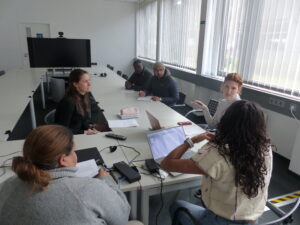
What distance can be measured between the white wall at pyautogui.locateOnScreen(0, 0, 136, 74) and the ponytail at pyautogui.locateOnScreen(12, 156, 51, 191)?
781 centimetres

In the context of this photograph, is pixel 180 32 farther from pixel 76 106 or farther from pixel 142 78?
pixel 76 106

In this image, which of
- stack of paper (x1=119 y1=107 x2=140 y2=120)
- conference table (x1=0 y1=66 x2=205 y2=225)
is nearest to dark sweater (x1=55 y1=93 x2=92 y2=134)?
conference table (x1=0 y1=66 x2=205 y2=225)

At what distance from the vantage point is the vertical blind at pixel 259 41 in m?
2.66

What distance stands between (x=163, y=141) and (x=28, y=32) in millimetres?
7567

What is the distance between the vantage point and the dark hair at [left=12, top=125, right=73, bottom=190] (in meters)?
0.80

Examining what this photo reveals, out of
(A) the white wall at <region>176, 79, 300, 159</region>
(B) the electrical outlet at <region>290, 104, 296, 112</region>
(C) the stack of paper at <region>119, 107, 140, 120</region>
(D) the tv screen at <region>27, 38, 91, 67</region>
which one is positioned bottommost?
(A) the white wall at <region>176, 79, 300, 159</region>

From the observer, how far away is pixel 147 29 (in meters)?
7.62

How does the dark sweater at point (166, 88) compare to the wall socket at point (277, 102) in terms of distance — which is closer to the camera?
the wall socket at point (277, 102)

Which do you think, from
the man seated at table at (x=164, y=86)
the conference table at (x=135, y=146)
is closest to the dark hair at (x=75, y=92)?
the conference table at (x=135, y=146)

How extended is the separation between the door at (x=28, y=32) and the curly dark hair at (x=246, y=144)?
7736 millimetres

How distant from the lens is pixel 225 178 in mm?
1076

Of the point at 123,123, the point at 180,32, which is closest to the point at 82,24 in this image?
the point at 180,32

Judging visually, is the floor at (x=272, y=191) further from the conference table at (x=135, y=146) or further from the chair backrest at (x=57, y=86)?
the chair backrest at (x=57, y=86)

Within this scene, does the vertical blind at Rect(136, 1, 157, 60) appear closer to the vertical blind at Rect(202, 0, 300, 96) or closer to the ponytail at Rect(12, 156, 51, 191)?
the vertical blind at Rect(202, 0, 300, 96)
